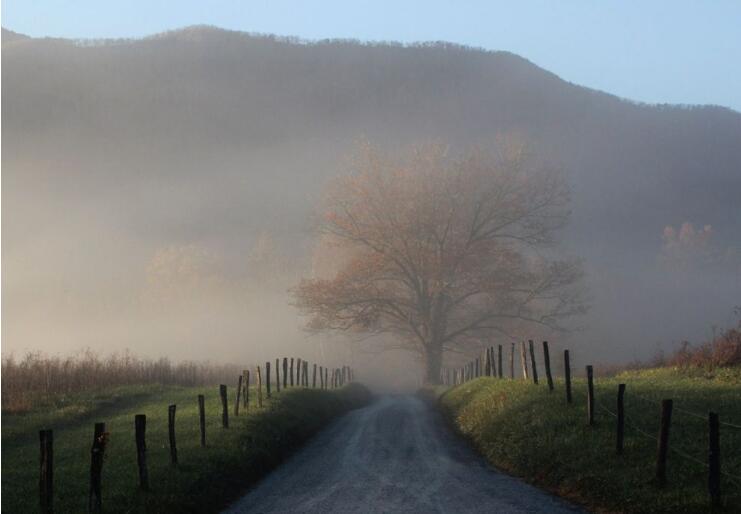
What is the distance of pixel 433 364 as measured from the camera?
5978 cm

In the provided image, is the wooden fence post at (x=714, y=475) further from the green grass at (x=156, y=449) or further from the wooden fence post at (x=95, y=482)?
the wooden fence post at (x=95, y=482)

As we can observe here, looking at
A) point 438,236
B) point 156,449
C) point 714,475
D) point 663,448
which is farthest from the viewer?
point 438,236

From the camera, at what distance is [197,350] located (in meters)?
98.8

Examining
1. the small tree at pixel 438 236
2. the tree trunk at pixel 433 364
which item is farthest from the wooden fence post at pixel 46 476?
the tree trunk at pixel 433 364

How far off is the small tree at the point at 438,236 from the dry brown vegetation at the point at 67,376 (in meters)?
15.4

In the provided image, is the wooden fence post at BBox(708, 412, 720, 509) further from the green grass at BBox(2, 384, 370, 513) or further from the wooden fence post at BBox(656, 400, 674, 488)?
the green grass at BBox(2, 384, 370, 513)

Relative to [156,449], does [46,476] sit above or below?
above

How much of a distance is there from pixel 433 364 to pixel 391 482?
43016 mm

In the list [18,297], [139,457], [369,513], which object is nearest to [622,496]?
[369,513]

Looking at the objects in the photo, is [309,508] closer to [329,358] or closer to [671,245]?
[329,358]

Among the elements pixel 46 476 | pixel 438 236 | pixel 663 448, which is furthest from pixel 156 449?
pixel 438 236

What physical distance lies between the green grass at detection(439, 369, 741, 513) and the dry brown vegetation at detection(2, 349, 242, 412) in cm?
1711

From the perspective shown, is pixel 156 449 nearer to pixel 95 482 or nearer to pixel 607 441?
Result: pixel 95 482

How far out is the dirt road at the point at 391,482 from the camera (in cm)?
1481
